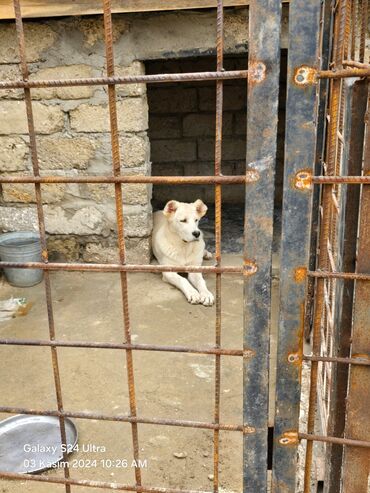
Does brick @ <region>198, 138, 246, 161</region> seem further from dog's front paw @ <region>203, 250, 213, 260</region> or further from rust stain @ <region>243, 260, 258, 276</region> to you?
rust stain @ <region>243, 260, 258, 276</region>

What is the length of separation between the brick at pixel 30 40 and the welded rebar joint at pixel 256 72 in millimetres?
3145

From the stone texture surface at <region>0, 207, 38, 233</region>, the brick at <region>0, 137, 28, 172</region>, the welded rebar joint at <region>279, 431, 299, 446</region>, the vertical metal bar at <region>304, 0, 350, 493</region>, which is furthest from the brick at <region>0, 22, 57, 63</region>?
the welded rebar joint at <region>279, 431, 299, 446</region>

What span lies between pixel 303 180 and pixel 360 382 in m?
0.62

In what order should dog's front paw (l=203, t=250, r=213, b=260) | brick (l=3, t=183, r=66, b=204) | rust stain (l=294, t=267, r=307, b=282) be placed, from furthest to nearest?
dog's front paw (l=203, t=250, r=213, b=260) < brick (l=3, t=183, r=66, b=204) < rust stain (l=294, t=267, r=307, b=282)

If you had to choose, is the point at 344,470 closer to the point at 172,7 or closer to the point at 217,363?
the point at 217,363

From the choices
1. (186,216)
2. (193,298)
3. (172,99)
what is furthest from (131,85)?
(172,99)

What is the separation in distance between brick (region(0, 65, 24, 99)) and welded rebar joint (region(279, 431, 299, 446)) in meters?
3.50

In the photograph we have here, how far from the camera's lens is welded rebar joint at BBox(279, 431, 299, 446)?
141 centimetres

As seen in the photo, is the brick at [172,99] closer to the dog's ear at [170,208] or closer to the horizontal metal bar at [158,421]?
the dog's ear at [170,208]

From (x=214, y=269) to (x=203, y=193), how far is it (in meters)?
5.32

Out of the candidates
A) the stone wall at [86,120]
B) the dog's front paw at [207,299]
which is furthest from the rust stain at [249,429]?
the stone wall at [86,120]

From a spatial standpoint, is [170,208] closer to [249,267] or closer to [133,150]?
[133,150]

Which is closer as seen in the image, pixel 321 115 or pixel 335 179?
pixel 335 179

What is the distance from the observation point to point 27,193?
14.1 feet
